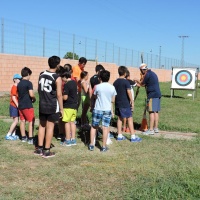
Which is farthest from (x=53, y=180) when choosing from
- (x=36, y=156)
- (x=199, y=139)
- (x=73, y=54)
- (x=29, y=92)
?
(x=73, y=54)

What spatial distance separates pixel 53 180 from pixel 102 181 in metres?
0.68

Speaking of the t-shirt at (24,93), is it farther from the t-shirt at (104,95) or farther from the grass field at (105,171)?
the t-shirt at (104,95)

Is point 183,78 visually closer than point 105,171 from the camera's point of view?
No

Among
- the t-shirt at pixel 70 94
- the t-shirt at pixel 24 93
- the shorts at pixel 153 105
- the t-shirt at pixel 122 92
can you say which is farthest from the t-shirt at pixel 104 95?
the shorts at pixel 153 105

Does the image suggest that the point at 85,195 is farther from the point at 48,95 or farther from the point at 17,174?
the point at 48,95

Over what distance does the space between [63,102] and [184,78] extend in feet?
48.7

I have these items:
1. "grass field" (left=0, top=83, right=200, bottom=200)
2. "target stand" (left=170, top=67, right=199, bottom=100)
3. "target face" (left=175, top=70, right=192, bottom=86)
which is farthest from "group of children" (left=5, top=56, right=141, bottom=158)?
"target face" (left=175, top=70, right=192, bottom=86)

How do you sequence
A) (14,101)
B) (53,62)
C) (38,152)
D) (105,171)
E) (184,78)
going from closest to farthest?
(105,171) → (53,62) → (38,152) → (14,101) → (184,78)

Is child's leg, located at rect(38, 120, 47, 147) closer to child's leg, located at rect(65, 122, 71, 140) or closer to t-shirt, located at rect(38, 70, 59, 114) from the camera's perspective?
t-shirt, located at rect(38, 70, 59, 114)

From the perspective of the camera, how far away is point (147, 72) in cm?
806

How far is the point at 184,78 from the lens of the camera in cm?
2025

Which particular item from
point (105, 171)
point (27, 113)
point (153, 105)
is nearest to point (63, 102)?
point (27, 113)

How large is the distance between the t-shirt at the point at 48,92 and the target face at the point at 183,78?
609 inches

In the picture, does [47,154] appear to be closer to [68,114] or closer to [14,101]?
[68,114]
